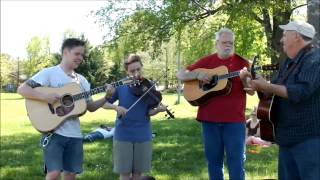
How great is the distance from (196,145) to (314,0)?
459cm

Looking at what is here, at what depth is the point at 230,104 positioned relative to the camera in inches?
220

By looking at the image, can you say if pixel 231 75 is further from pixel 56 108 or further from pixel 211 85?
pixel 56 108

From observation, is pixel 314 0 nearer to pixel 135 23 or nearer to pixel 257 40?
pixel 257 40

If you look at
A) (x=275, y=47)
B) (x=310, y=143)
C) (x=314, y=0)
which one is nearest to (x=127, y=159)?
(x=310, y=143)

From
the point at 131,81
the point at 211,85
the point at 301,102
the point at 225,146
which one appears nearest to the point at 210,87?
the point at 211,85

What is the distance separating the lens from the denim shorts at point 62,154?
5238mm

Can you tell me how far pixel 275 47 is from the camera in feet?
49.6

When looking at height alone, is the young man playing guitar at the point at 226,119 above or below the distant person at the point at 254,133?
above

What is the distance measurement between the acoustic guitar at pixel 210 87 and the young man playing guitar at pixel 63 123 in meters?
0.98

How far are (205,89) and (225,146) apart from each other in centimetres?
68

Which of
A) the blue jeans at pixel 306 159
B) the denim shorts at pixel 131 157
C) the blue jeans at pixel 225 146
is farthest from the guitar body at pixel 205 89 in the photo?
the blue jeans at pixel 306 159

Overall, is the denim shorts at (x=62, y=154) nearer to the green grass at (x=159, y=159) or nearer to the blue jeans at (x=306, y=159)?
the green grass at (x=159, y=159)

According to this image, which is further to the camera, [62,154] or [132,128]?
[132,128]

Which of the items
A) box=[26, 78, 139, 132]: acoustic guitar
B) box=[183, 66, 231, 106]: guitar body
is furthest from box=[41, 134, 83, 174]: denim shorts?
box=[183, 66, 231, 106]: guitar body
